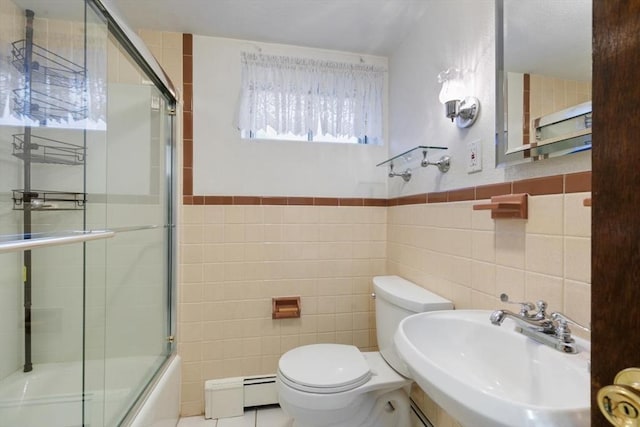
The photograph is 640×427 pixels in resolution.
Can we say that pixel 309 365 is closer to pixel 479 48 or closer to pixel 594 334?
pixel 594 334

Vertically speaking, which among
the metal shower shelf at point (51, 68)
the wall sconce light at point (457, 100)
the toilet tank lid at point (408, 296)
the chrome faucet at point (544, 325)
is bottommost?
the toilet tank lid at point (408, 296)

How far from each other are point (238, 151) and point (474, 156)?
3.97ft

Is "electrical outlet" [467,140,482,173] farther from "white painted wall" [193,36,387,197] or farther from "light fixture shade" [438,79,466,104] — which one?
"white painted wall" [193,36,387,197]

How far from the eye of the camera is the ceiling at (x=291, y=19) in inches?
54.1

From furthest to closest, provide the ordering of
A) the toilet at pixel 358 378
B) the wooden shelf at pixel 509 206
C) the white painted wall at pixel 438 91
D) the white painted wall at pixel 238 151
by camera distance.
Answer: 1. the white painted wall at pixel 238 151
2. the toilet at pixel 358 378
3. the white painted wall at pixel 438 91
4. the wooden shelf at pixel 509 206

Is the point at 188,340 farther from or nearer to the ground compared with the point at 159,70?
nearer to the ground

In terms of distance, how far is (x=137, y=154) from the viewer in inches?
57.9

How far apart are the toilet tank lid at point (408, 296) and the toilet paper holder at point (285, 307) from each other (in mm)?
514

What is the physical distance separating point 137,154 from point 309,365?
133 cm

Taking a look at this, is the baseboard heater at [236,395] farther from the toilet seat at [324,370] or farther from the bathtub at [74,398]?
the toilet seat at [324,370]

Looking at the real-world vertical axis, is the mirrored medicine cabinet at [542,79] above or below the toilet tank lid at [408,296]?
above

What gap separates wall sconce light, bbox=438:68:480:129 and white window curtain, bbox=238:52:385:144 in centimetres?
62

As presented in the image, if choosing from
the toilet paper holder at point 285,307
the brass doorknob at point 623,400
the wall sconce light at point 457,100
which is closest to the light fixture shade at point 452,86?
the wall sconce light at point 457,100

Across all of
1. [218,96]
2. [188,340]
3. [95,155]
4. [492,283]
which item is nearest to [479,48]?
[492,283]
